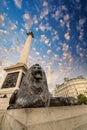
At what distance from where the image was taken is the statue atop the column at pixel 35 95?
234 cm

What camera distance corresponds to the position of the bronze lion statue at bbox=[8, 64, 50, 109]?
7.64 feet

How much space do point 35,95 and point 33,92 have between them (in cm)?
19

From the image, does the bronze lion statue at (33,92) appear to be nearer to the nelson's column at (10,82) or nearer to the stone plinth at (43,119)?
the stone plinth at (43,119)

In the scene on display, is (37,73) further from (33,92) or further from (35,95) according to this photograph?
(35,95)

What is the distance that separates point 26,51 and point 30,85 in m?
14.9

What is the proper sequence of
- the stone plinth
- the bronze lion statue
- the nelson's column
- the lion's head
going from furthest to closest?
1. the nelson's column
2. the lion's head
3. the bronze lion statue
4. the stone plinth

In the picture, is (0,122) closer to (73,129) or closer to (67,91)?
(73,129)

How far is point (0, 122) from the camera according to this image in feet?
11.6

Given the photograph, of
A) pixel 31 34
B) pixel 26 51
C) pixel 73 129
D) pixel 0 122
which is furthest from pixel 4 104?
pixel 31 34

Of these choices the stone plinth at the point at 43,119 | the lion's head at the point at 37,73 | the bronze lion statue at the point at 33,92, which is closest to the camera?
the stone plinth at the point at 43,119

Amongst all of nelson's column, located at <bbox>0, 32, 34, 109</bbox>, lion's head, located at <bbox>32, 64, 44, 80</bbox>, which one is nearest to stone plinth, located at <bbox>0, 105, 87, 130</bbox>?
lion's head, located at <bbox>32, 64, 44, 80</bbox>

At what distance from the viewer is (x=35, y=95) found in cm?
247

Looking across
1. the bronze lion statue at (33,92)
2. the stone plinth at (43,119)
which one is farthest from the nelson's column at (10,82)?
the stone plinth at (43,119)

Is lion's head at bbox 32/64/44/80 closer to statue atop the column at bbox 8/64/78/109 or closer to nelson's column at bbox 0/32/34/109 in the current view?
statue atop the column at bbox 8/64/78/109
